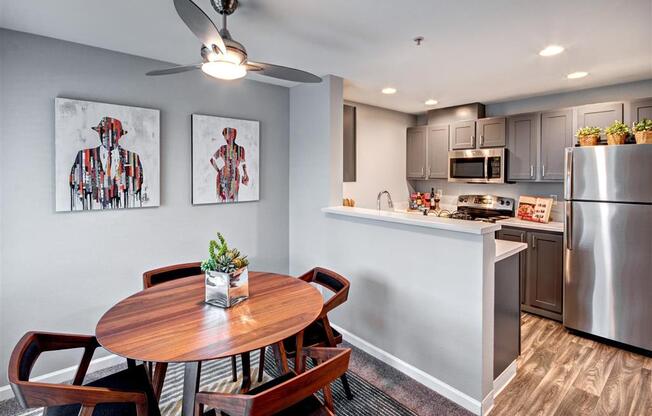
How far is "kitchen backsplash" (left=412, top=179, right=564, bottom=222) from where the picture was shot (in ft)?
12.8

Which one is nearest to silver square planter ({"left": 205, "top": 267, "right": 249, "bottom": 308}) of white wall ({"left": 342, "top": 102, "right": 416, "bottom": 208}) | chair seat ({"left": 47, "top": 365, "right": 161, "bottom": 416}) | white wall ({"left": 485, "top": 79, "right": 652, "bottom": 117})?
chair seat ({"left": 47, "top": 365, "right": 161, "bottom": 416})

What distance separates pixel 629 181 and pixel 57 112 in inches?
171

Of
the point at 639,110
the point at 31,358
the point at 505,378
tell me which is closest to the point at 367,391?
the point at 505,378

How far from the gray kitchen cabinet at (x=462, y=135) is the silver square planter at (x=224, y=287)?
3553 mm

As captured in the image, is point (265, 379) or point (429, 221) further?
point (265, 379)

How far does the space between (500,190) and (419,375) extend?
291 cm

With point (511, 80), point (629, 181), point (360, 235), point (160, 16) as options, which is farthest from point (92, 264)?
point (629, 181)

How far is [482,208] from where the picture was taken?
4.54m

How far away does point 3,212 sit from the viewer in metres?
2.19

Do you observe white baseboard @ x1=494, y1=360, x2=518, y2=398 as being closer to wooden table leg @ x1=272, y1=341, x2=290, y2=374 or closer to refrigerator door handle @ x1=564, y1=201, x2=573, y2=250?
refrigerator door handle @ x1=564, y1=201, x2=573, y2=250

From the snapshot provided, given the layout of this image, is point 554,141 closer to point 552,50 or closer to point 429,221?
point 552,50

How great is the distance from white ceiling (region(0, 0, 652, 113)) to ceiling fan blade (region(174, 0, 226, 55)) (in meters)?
0.50

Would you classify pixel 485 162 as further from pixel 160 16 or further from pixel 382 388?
pixel 160 16

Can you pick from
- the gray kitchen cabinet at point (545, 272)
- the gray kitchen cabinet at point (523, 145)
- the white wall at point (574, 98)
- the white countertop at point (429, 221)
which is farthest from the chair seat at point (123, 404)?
the white wall at point (574, 98)
